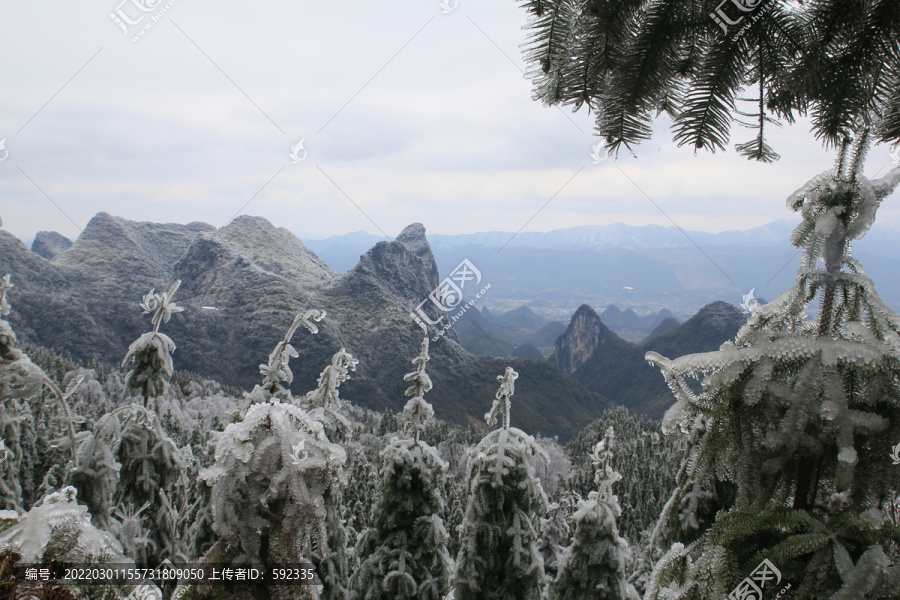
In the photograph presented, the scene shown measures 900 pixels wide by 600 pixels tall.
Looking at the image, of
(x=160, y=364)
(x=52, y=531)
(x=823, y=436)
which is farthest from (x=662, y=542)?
(x=160, y=364)

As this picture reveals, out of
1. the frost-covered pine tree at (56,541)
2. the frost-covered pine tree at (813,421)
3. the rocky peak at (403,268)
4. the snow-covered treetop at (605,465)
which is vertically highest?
the rocky peak at (403,268)

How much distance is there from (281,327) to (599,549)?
124351 mm

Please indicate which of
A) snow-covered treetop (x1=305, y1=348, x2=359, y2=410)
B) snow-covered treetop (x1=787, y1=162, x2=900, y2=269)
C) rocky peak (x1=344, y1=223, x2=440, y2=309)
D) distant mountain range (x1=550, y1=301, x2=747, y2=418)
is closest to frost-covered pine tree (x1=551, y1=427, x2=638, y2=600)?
snow-covered treetop (x1=305, y1=348, x2=359, y2=410)

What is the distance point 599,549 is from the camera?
29.3ft

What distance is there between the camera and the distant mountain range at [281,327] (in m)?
107

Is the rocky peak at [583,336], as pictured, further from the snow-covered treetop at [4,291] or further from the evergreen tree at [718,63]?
the evergreen tree at [718,63]

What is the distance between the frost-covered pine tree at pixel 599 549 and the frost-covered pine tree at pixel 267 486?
7039 millimetres

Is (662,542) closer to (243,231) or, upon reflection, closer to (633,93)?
(633,93)

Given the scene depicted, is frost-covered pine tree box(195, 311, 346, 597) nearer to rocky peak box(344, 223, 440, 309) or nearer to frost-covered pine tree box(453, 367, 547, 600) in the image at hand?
frost-covered pine tree box(453, 367, 547, 600)

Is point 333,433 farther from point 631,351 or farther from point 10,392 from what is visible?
point 631,351

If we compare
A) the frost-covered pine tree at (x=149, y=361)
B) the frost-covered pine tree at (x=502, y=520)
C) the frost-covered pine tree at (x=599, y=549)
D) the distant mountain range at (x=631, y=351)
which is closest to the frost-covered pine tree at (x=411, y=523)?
the frost-covered pine tree at (x=502, y=520)

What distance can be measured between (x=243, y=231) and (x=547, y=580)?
204522 mm

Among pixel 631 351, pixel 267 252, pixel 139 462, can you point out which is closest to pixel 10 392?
pixel 139 462

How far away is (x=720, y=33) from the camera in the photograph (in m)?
2.12
